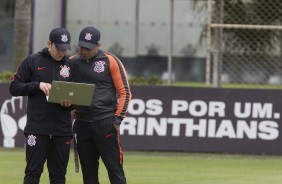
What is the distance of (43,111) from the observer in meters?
9.28

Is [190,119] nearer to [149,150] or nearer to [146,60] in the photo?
[149,150]

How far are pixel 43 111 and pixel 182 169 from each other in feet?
16.1

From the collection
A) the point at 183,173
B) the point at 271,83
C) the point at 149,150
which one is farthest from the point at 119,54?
the point at 183,173

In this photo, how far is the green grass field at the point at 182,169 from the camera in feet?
41.3

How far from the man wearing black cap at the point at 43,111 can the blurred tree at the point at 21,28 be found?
958 cm

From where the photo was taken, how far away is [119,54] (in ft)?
80.9

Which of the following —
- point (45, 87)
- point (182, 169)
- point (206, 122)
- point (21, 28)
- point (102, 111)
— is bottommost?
point (182, 169)

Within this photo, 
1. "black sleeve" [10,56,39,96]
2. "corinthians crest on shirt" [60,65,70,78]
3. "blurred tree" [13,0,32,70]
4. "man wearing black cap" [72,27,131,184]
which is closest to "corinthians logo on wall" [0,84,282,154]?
"blurred tree" [13,0,32,70]

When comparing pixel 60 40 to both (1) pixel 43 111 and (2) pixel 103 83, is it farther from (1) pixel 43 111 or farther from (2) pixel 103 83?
(2) pixel 103 83

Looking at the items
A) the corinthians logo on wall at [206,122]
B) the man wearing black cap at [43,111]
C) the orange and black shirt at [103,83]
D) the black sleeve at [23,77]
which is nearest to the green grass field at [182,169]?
the corinthians logo on wall at [206,122]

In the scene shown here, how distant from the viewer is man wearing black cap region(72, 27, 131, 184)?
9750 millimetres

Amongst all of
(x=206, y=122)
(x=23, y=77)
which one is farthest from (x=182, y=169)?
(x=23, y=77)

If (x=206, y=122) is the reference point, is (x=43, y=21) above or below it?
above

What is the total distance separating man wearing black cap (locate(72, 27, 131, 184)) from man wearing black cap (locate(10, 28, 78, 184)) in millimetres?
458
